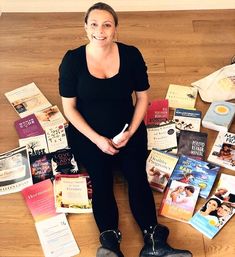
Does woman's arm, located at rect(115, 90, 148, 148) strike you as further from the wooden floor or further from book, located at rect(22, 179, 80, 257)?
book, located at rect(22, 179, 80, 257)

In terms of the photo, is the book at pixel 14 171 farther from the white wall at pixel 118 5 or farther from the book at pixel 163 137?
the white wall at pixel 118 5

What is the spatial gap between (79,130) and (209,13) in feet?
4.66

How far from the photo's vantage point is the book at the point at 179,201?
148 cm

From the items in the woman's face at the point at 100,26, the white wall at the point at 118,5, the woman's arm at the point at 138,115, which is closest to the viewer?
the woman's face at the point at 100,26

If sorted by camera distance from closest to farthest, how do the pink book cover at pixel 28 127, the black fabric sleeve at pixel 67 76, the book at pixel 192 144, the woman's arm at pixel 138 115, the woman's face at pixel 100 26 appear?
the woman's face at pixel 100 26
the black fabric sleeve at pixel 67 76
the woman's arm at pixel 138 115
the book at pixel 192 144
the pink book cover at pixel 28 127

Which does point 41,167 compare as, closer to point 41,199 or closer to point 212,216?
point 41,199

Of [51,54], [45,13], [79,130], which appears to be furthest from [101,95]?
[45,13]

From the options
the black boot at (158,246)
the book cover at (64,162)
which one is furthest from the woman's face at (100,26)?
the black boot at (158,246)

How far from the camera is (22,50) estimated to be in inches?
86.3

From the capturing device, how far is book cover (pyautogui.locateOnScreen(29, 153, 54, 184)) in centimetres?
162

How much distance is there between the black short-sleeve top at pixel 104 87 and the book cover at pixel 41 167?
A: 0.32 metres

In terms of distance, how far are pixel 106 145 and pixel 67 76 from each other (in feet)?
0.98

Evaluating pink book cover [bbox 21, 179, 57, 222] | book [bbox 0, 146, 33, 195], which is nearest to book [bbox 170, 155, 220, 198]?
pink book cover [bbox 21, 179, 57, 222]

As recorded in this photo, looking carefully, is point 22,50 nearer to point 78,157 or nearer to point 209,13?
point 78,157
